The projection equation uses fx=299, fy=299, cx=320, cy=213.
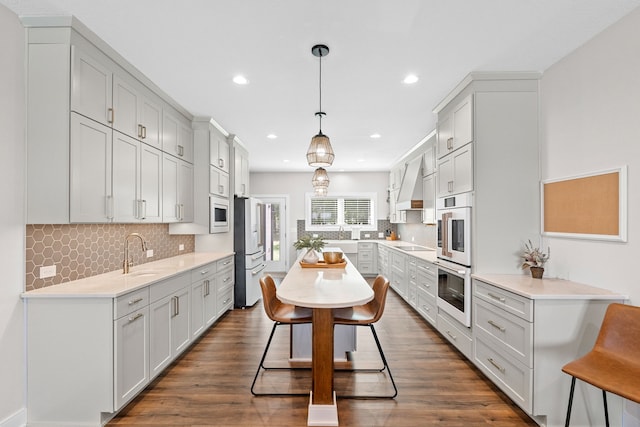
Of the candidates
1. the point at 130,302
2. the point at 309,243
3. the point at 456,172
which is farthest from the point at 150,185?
the point at 456,172

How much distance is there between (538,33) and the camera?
2160 millimetres

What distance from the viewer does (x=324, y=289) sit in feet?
7.17

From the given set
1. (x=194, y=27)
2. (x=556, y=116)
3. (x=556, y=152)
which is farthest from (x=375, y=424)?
(x=194, y=27)

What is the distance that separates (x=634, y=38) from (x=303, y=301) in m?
2.72

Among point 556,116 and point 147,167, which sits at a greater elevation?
point 556,116

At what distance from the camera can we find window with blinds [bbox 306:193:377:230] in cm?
779

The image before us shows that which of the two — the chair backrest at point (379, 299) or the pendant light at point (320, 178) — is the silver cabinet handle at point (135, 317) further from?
the pendant light at point (320, 178)

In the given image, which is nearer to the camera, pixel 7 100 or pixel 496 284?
pixel 7 100

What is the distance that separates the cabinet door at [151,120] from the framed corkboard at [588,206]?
3.77 meters

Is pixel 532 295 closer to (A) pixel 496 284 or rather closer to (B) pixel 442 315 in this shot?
(A) pixel 496 284

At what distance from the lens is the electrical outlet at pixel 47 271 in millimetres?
2169

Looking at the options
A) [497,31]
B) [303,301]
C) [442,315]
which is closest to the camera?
[303,301]

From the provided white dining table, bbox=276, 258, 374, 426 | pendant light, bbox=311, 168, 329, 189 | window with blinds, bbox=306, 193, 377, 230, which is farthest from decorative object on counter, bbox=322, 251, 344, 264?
window with blinds, bbox=306, 193, 377, 230

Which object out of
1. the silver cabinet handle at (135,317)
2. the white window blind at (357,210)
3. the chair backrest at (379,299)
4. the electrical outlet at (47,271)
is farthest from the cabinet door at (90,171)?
the white window blind at (357,210)
